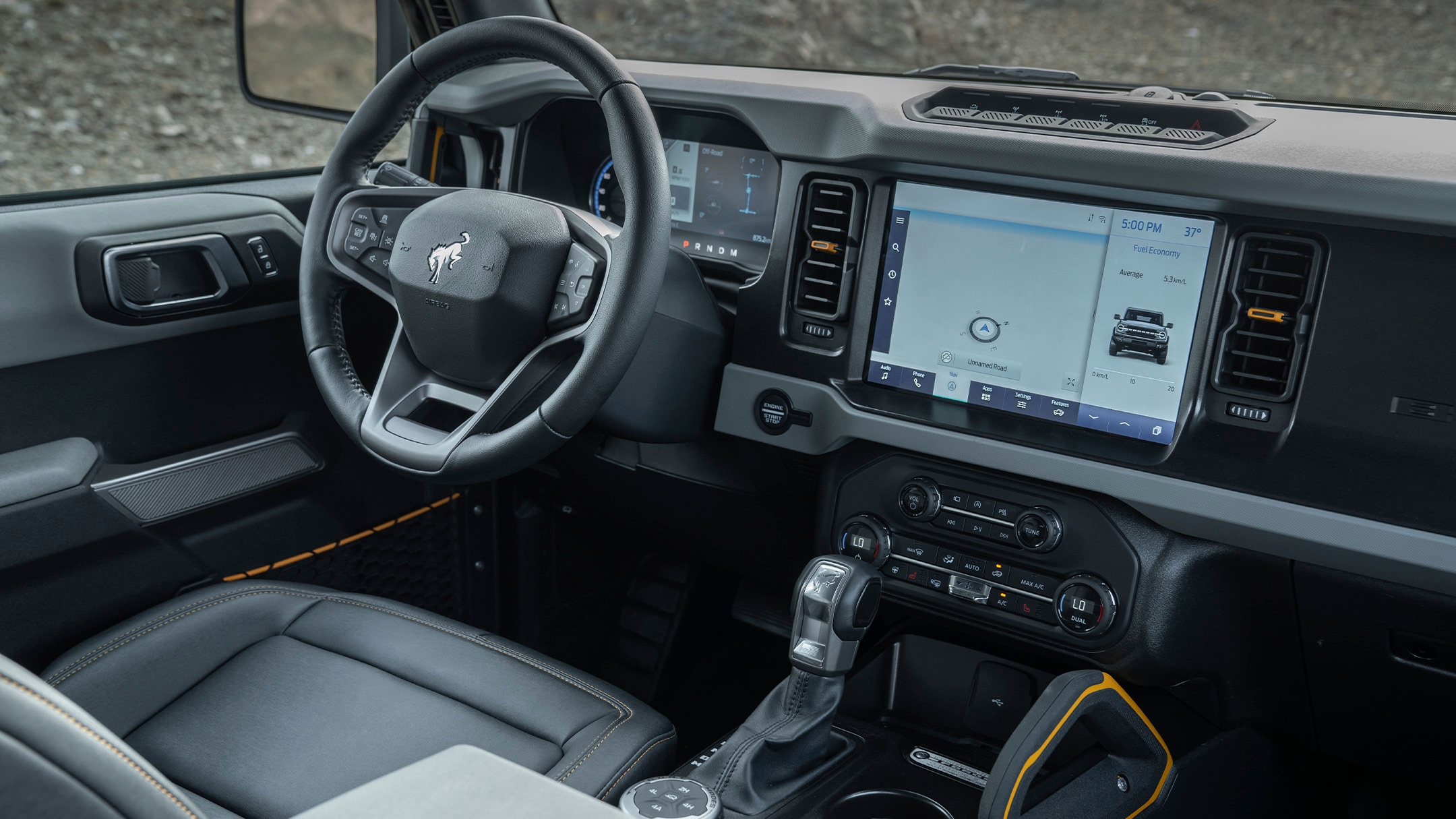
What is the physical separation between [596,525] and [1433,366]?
144 cm

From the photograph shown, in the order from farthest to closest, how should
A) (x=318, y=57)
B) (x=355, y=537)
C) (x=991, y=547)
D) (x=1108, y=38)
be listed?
(x=318, y=57) < (x=1108, y=38) < (x=355, y=537) < (x=991, y=547)

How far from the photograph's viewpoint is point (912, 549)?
1578 millimetres

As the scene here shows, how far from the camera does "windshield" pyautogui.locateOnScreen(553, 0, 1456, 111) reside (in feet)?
5.86

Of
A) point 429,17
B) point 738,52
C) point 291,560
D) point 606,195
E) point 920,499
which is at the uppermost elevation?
point 738,52

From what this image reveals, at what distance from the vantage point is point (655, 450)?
6.13 ft

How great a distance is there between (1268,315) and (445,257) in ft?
3.40

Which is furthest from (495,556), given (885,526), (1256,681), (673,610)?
(1256,681)

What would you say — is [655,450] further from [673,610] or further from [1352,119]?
[1352,119]

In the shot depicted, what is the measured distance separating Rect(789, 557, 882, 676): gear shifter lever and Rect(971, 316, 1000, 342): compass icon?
348mm

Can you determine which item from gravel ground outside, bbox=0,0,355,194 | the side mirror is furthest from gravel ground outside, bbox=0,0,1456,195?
the side mirror

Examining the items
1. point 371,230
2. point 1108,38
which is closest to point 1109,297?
point 371,230

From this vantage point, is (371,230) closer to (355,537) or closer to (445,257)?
(445,257)

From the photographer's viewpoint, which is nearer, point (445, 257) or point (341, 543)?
point (445, 257)

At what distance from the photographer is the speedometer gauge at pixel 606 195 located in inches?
73.2
